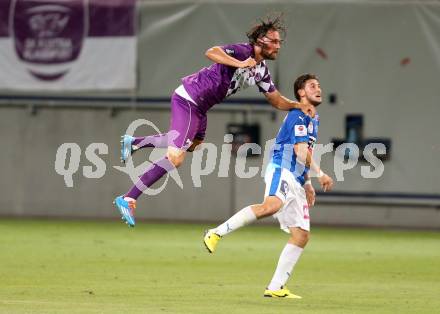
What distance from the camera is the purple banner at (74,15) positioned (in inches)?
992

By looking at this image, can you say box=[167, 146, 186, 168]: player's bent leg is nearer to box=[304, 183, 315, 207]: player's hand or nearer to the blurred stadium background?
box=[304, 183, 315, 207]: player's hand

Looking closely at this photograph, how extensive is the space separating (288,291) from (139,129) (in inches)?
527

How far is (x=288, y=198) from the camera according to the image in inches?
497

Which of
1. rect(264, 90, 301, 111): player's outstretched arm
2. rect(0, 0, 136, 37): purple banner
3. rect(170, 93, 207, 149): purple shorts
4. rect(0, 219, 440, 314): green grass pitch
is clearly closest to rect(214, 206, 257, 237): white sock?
rect(0, 219, 440, 314): green grass pitch

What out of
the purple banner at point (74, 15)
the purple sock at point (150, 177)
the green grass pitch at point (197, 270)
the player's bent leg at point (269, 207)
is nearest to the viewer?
the green grass pitch at point (197, 270)

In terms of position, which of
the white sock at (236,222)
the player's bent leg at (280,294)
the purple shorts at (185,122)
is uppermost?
the purple shorts at (185,122)

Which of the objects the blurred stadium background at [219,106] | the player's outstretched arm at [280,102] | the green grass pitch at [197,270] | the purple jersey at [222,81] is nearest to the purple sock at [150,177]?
the purple jersey at [222,81]

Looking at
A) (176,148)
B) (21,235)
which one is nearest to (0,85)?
(21,235)

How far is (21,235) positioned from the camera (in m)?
21.5

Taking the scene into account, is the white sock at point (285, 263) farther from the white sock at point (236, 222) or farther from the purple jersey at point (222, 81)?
the purple jersey at point (222, 81)

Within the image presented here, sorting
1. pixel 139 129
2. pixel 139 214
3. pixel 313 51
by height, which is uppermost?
pixel 313 51

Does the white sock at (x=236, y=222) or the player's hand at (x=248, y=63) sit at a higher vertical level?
the player's hand at (x=248, y=63)

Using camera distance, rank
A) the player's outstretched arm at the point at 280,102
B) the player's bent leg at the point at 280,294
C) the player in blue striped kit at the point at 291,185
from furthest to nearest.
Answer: the player's outstretched arm at the point at 280,102
the player's bent leg at the point at 280,294
the player in blue striped kit at the point at 291,185

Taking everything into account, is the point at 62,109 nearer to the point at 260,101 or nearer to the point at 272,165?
the point at 260,101
